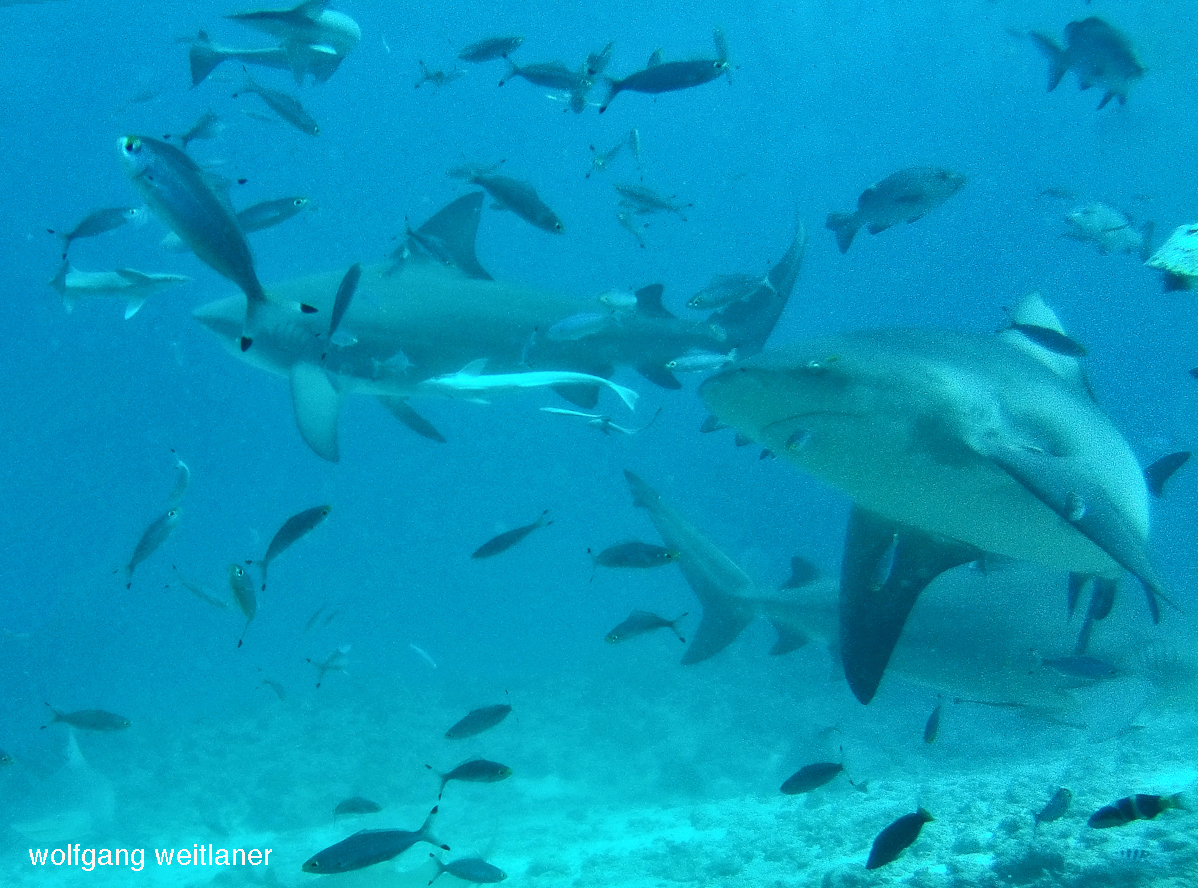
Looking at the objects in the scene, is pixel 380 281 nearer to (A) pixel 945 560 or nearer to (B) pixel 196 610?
(A) pixel 945 560

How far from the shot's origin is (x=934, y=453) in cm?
346

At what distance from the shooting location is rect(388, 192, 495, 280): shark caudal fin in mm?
5652

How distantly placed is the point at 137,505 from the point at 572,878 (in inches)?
3544

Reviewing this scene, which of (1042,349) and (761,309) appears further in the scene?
(761,309)

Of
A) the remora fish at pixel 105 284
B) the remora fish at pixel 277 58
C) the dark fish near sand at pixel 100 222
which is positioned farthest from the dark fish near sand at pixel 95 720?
the remora fish at pixel 277 58

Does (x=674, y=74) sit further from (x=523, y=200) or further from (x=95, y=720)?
(x=95, y=720)

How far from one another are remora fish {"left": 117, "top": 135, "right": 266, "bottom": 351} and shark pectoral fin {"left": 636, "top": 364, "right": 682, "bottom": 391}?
3811mm

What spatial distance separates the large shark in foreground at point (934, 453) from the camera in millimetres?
3262

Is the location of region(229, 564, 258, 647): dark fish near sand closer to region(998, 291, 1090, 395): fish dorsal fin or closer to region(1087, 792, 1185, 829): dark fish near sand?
region(1087, 792, 1185, 829): dark fish near sand

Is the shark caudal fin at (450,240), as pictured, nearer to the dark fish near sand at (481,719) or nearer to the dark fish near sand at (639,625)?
the dark fish near sand at (639,625)

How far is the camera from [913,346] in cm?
362

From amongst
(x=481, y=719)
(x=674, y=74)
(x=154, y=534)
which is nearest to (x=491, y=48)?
(x=674, y=74)

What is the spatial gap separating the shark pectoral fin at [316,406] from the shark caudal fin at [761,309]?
3100 mm

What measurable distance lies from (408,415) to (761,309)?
318cm
